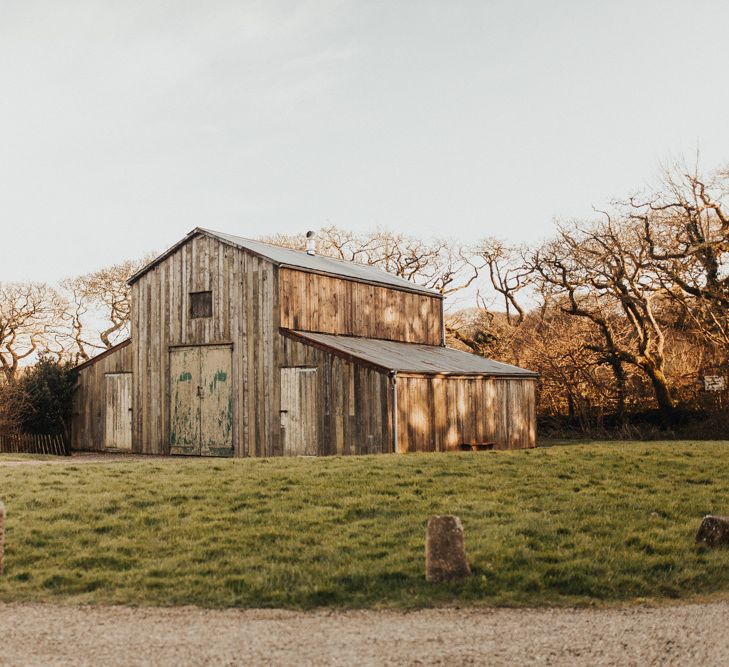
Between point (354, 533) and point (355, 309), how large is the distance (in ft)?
60.9

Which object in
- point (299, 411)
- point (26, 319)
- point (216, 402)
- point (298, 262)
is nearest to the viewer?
point (299, 411)

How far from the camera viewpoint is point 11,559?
1024cm

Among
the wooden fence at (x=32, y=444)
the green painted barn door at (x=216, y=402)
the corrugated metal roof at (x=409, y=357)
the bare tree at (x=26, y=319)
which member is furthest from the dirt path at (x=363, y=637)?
the bare tree at (x=26, y=319)

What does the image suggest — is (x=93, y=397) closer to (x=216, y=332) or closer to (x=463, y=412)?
(x=216, y=332)

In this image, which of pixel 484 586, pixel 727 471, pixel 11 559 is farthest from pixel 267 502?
pixel 727 471

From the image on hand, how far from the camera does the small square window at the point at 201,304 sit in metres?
27.1

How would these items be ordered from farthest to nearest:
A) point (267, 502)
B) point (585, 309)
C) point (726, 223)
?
point (585, 309), point (726, 223), point (267, 502)

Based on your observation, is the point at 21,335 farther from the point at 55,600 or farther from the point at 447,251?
the point at 55,600

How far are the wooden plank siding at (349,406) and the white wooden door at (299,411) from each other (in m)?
0.11

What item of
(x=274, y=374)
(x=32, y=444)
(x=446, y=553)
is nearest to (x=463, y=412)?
(x=274, y=374)

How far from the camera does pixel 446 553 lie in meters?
8.89

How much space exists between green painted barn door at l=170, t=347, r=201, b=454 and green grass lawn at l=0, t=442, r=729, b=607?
951 cm

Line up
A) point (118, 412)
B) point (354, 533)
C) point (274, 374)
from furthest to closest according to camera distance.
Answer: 1. point (118, 412)
2. point (274, 374)
3. point (354, 533)

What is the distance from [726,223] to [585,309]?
7388 mm
